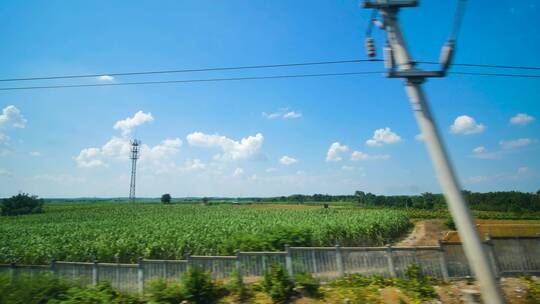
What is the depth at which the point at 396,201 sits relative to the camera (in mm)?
101188

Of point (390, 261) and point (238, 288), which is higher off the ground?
point (390, 261)

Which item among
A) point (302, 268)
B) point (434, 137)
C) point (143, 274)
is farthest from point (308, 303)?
point (434, 137)

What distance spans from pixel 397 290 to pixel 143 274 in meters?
9.84

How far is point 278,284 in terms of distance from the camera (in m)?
11.0

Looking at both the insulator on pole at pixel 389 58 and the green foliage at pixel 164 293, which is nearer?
the insulator on pole at pixel 389 58

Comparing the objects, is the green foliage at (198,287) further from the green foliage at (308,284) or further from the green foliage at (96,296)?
the green foliage at (308,284)

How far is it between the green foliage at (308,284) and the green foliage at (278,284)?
291 mm

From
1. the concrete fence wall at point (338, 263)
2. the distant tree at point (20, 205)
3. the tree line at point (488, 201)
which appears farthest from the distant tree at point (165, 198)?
the concrete fence wall at point (338, 263)

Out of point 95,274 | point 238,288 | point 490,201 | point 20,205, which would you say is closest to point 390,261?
point 238,288

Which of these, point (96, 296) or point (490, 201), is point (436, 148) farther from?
point (490, 201)

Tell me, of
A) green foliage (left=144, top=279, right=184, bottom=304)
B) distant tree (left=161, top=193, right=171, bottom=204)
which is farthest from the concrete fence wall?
distant tree (left=161, top=193, right=171, bottom=204)

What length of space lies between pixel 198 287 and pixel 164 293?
116 cm

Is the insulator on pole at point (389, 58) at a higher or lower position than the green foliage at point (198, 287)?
higher

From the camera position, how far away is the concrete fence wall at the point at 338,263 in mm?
12375
